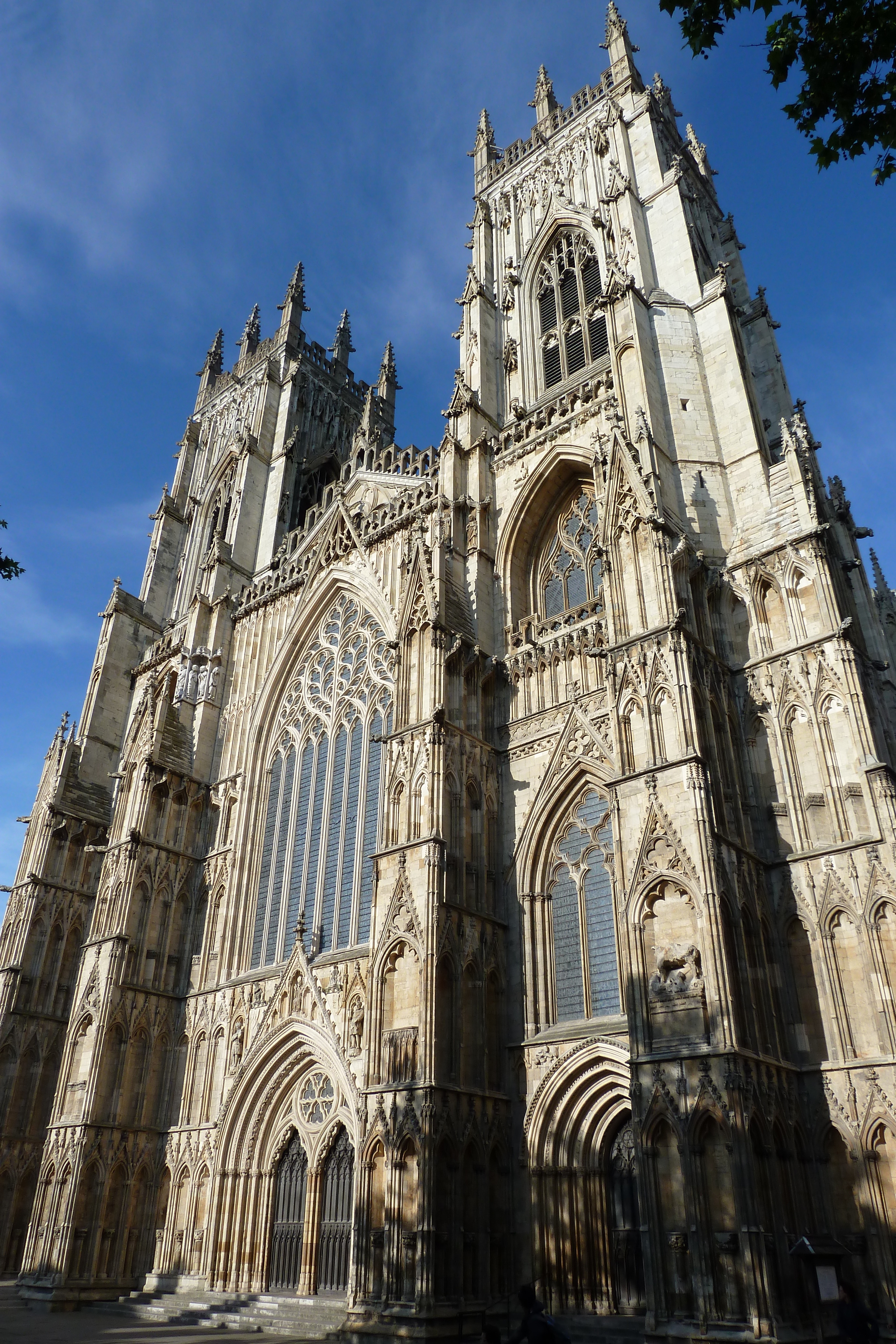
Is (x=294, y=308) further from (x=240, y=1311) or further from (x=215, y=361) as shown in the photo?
(x=240, y=1311)

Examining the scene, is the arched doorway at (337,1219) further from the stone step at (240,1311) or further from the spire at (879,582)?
the spire at (879,582)

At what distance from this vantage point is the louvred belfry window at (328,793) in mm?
22734

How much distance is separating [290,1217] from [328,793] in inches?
363

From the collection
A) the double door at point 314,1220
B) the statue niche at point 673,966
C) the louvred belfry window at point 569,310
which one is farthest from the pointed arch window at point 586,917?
the louvred belfry window at point 569,310

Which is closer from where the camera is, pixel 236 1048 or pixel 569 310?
pixel 236 1048

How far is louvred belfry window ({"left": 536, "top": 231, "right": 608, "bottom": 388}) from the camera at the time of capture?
88.8 feet

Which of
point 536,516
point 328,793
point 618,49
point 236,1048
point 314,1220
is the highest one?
point 618,49

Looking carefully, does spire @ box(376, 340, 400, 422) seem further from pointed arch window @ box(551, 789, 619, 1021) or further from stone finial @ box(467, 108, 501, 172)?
pointed arch window @ box(551, 789, 619, 1021)

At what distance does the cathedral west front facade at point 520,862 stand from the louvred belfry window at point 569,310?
145mm

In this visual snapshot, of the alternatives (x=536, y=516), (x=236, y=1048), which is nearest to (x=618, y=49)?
(x=536, y=516)

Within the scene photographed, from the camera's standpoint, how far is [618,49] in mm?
31859

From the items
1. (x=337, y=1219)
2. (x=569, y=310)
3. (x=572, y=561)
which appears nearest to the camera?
(x=337, y=1219)

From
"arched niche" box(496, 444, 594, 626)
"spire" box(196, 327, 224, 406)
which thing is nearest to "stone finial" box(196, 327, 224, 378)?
"spire" box(196, 327, 224, 406)

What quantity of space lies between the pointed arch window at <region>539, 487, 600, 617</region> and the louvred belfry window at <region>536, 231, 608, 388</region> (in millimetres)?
4915
